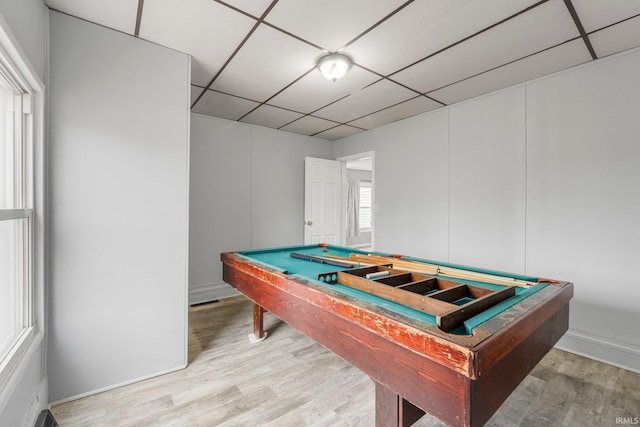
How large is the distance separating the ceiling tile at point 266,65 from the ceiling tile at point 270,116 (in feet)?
1.44

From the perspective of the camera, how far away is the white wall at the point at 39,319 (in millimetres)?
1208

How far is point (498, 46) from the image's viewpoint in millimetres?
2137

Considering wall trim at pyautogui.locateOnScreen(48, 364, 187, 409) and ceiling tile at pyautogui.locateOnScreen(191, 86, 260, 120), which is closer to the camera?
wall trim at pyautogui.locateOnScreen(48, 364, 187, 409)

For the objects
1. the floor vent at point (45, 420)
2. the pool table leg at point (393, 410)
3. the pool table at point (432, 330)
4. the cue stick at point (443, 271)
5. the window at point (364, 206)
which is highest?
the window at point (364, 206)

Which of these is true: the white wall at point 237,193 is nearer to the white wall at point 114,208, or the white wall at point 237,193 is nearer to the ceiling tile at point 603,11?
the white wall at point 114,208

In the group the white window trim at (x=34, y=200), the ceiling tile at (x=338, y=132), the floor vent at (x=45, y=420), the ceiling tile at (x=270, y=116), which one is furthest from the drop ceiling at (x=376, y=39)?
the floor vent at (x=45, y=420)

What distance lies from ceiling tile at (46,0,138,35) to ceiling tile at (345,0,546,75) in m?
1.49

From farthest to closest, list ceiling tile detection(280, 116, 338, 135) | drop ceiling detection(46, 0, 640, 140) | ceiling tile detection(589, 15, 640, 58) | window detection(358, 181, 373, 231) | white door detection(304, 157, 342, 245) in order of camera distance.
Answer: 1. window detection(358, 181, 373, 231)
2. white door detection(304, 157, 342, 245)
3. ceiling tile detection(280, 116, 338, 135)
4. ceiling tile detection(589, 15, 640, 58)
5. drop ceiling detection(46, 0, 640, 140)

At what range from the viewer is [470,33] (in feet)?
6.54

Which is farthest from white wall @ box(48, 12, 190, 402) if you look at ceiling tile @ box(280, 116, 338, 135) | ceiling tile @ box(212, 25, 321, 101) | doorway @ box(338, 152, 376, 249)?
doorway @ box(338, 152, 376, 249)

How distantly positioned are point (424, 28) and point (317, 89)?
1.22 metres

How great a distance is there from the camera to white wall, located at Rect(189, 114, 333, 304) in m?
3.75

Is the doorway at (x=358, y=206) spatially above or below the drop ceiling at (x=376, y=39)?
below

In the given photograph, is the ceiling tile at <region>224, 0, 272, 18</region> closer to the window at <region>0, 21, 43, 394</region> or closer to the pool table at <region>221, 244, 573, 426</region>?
the window at <region>0, 21, 43, 394</region>
